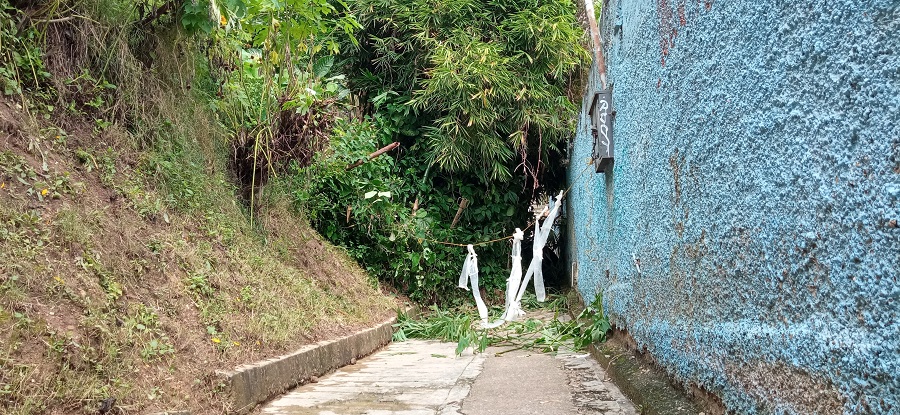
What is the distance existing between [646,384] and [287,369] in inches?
83.5

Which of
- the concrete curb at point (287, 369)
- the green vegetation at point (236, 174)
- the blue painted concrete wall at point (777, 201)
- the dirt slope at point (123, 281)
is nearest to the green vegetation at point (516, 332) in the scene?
the green vegetation at point (236, 174)

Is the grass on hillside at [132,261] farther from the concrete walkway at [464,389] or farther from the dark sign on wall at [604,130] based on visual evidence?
the dark sign on wall at [604,130]

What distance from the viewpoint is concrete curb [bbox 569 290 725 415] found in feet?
9.28

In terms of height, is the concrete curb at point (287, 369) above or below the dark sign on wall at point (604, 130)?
below

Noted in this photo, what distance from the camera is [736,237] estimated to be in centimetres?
225

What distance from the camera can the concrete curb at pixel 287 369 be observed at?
11.6 feet

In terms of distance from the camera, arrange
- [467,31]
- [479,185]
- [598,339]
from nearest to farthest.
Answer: [598,339] < [467,31] < [479,185]

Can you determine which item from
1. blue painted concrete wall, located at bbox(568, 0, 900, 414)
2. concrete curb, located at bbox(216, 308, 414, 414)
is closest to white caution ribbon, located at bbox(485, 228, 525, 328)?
concrete curb, located at bbox(216, 308, 414, 414)

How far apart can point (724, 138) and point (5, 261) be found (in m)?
2.88

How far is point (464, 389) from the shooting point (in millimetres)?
4289

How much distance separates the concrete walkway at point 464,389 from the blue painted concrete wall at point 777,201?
606 millimetres

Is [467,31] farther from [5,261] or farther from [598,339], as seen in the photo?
[5,261]

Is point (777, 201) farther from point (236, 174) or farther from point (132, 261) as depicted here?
point (236, 174)

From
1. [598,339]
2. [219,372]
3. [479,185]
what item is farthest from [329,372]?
[479,185]
